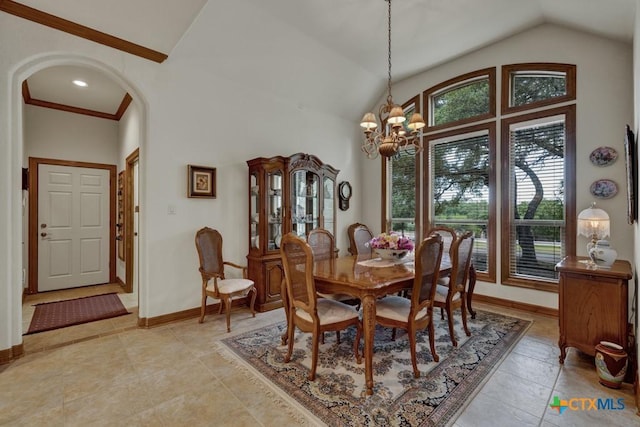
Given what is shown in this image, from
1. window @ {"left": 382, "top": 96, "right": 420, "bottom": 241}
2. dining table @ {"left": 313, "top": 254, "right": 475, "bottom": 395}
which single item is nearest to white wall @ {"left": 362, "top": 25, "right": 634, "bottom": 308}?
window @ {"left": 382, "top": 96, "right": 420, "bottom": 241}

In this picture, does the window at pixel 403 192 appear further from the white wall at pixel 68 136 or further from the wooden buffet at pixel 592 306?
the white wall at pixel 68 136

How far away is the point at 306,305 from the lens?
225 centimetres

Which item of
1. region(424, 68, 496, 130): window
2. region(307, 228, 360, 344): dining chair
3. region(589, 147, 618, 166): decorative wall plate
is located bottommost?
region(307, 228, 360, 344): dining chair

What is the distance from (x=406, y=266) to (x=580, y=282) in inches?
54.3

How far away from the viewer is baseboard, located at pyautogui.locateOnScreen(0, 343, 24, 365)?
245cm

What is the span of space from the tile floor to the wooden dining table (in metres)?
0.65

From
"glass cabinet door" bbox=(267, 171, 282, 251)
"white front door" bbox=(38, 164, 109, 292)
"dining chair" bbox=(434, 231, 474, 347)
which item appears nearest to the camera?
"dining chair" bbox=(434, 231, 474, 347)

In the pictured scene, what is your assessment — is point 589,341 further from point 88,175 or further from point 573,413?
point 88,175

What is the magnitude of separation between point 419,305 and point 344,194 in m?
3.21

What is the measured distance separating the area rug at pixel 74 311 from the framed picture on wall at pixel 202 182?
1.78 m

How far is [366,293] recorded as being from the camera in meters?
2.07

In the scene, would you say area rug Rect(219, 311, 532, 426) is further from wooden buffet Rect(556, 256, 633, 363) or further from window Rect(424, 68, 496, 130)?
window Rect(424, 68, 496, 130)

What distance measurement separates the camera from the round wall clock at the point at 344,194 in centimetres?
524

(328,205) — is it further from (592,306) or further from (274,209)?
(592,306)
